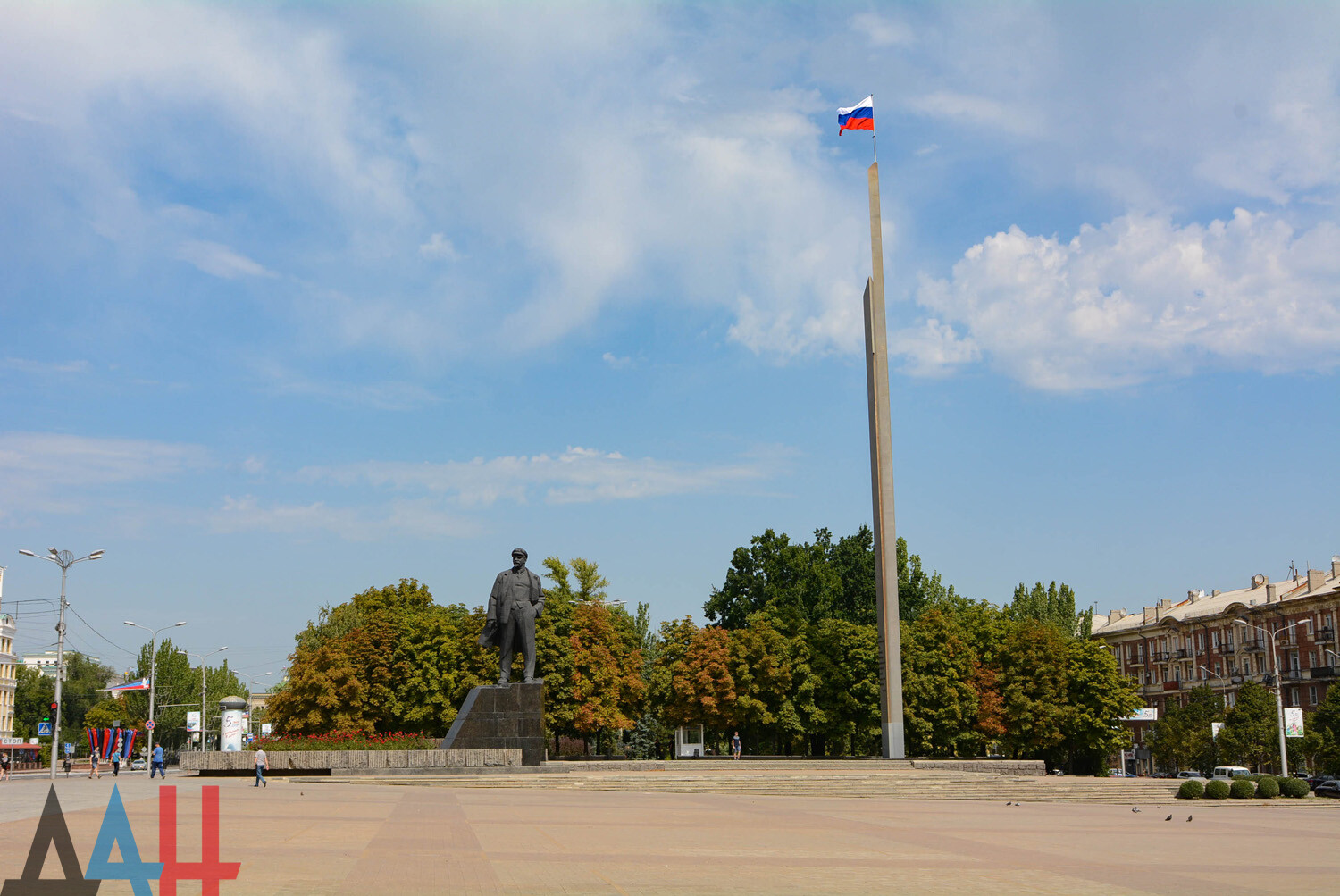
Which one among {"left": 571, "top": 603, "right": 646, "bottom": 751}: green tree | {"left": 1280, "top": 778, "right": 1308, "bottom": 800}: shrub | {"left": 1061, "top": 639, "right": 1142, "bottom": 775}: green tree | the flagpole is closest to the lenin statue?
the flagpole

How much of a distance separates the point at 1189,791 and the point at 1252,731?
37963 millimetres

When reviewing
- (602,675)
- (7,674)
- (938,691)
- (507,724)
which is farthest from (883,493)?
(7,674)

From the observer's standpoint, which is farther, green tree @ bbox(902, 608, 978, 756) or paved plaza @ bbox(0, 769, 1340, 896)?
green tree @ bbox(902, 608, 978, 756)

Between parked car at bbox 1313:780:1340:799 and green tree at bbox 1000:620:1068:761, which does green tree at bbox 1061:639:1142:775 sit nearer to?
green tree at bbox 1000:620:1068:761

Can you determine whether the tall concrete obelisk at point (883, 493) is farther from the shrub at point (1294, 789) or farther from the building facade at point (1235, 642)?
the building facade at point (1235, 642)

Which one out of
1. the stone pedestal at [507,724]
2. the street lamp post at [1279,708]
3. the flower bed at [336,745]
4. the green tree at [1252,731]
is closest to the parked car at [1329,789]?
the street lamp post at [1279,708]

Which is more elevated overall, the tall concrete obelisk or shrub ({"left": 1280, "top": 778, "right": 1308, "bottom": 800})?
the tall concrete obelisk

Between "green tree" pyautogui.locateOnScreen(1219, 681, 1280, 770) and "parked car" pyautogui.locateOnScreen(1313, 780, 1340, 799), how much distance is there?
781 inches

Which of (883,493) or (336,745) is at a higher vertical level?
(883,493)

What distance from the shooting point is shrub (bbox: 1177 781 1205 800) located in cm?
3167

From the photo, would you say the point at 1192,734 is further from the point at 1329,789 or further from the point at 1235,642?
the point at 1329,789

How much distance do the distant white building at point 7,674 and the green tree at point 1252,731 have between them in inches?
3977

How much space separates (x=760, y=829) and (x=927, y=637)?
3139 cm

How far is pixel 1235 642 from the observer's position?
81.1m
